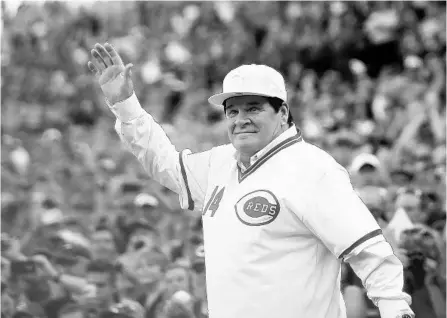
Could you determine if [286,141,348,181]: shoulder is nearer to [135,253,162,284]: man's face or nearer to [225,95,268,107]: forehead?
[225,95,268,107]: forehead

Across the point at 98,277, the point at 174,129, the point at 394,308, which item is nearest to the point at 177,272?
the point at 98,277

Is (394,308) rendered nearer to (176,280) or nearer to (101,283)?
(176,280)

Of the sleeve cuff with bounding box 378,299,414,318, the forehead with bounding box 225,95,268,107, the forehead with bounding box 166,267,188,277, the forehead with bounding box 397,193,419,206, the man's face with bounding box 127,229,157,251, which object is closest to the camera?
the sleeve cuff with bounding box 378,299,414,318

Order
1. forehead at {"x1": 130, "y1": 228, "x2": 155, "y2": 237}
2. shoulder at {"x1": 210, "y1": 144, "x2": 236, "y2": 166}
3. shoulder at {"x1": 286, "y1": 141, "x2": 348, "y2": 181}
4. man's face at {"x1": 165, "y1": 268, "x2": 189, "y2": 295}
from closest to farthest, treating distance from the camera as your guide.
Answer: shoulder at {"x1": 286, "y1": 141, "x2": 348, "y2": 181}
shoulder at {"x1": 210, "y1": 144, "x2": 236, "y2": 166}
man's face at {"x1": 165, "y1": 268, "x2": 189, "y2": 295}
forehead at {"x1": 130, "y1": 228, "x2": 155, "y2": 237}

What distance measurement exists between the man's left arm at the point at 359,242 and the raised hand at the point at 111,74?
969 mm

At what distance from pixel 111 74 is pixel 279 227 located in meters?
1.04

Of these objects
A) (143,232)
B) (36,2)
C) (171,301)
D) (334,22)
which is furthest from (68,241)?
(36,2)

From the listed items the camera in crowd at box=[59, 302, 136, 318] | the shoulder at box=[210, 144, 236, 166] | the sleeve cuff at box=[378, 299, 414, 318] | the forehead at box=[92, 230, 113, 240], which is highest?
the shoulder at box=[210, 144, 236, 166]

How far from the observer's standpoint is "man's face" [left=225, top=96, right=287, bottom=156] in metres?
4.11

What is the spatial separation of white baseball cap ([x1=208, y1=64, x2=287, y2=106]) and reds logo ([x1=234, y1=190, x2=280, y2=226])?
386 mm

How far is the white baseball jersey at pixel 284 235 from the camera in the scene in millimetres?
3926

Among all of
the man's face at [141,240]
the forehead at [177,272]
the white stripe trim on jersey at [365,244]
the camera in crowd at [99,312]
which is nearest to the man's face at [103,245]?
the man's face at [141,240]

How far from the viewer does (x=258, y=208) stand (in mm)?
3986

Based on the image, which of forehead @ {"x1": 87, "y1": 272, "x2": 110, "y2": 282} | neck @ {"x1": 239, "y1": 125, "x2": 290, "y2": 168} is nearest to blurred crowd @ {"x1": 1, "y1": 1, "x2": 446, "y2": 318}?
forehead @ {"x1": 87, "y1": 272, "x2": 110, "y2": 282}
